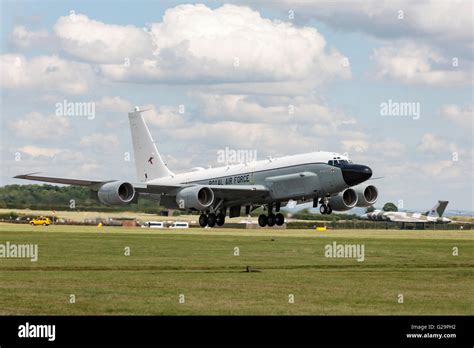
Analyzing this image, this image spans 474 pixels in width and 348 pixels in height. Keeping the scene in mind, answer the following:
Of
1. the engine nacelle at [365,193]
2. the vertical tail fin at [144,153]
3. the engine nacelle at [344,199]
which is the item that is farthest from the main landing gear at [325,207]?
the vertical tail fin at [144,153]

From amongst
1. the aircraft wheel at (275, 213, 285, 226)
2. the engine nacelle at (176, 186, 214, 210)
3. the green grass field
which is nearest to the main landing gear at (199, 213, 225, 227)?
the engine nacelle at (176, 186, 214, 210)

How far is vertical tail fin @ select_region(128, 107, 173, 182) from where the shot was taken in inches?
3593

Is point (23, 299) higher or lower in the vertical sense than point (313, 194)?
lower

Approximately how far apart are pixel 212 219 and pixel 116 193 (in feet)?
31.8

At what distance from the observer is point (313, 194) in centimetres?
6912

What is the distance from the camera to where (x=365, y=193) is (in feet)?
245

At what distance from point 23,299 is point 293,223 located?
367 feet

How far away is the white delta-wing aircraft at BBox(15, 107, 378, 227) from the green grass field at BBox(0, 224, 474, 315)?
4220 mm

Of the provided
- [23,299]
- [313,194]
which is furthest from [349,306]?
[313,194]

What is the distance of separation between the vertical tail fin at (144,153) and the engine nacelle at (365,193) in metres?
21.1

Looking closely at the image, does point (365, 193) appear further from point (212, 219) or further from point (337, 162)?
point (212, 219)

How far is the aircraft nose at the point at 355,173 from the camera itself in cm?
6688

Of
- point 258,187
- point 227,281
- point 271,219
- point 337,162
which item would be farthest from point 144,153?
point 227,281
